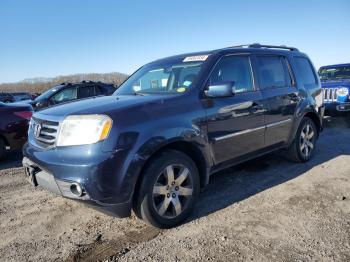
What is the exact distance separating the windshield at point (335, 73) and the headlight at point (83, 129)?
9.81 metres

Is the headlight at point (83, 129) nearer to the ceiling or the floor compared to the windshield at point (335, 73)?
nearer to the floor

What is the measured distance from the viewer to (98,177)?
3227 mm

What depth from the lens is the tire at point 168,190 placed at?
354 cm

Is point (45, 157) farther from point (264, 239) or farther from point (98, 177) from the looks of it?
point (264, 239)

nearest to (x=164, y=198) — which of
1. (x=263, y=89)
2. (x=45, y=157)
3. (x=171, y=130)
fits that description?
(x=171, y=130)

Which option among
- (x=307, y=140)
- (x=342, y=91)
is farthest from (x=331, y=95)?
(x=307, y=140)

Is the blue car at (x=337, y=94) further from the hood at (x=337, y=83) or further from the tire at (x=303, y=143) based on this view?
the tire at (x=303, y=143)

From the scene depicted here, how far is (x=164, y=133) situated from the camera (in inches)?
142

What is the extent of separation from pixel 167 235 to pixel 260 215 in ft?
3.68

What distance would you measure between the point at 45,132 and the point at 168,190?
1.43 meters

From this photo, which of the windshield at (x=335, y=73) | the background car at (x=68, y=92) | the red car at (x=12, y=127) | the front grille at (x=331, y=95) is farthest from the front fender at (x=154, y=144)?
the windshield at (x=335, y=73)

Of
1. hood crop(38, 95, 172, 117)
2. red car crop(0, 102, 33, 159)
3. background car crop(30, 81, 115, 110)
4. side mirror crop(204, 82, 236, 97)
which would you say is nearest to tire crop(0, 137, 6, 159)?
red car crop(0, 102, 33, 159)

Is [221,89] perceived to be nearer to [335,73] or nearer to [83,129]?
[83,129]

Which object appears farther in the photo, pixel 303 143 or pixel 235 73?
pixel 303 143
